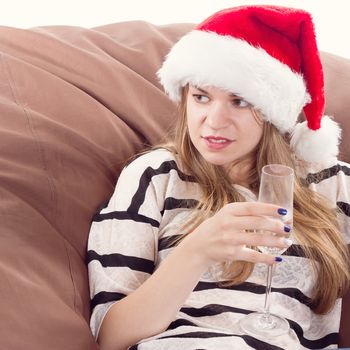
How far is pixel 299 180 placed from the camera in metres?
1.62

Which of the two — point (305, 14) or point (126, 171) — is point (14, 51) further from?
point (305, 14)

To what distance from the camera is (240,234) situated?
1195mm

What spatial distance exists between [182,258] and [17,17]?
181cm

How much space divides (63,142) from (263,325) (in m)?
0.56

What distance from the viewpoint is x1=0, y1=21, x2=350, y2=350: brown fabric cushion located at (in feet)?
4.25

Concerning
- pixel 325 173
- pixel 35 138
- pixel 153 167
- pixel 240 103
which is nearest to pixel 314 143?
pixel 325 173

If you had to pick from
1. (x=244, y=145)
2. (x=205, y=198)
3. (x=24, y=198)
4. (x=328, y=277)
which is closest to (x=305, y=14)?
(x=244, y=145)

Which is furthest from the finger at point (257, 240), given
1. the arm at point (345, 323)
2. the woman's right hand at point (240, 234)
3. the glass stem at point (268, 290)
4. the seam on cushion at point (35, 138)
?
the arm at point (345, 323)

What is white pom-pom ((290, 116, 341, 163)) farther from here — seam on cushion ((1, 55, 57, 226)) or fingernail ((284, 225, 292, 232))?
seam on cushion ((1, 55, 57, 226))

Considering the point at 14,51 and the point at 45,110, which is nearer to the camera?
the point at 45,110

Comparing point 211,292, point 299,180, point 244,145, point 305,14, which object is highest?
point 305,14

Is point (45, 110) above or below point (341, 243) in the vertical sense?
above

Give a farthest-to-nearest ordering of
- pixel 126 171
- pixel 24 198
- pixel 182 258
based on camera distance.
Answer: pixel 126 171 < pixel 24 198 < pixel 182 258

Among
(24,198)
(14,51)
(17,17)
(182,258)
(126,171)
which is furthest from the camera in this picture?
(17,17)
